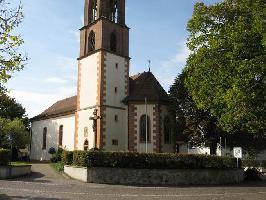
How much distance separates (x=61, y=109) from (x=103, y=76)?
12.2 m

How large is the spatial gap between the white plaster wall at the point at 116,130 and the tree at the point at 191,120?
5.20 metres

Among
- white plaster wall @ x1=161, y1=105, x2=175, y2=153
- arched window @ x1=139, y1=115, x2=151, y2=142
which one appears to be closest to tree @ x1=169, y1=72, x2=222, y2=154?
white plaster wall @ x1=161, y1=105, x2=175, y2=153

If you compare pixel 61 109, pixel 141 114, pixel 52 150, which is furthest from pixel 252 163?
pixel 61 109

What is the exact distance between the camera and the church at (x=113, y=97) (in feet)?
129

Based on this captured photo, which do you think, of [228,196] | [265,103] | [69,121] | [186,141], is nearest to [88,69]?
[69,121]

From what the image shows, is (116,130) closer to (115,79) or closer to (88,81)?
(115,79)

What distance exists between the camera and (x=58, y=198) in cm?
1592

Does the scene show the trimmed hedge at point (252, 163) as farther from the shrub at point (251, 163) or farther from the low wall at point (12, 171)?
the low wall at point (12, 171)

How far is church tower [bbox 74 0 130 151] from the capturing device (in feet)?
130

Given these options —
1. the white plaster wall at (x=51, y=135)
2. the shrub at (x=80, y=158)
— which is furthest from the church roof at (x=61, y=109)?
the shrub at (x=80, y=158)

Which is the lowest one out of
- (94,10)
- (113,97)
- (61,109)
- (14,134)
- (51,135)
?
(51,135)

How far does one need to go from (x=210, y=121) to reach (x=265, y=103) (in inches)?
633

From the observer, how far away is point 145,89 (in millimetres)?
41438

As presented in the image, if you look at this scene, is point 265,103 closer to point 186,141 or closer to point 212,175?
point 212,175
